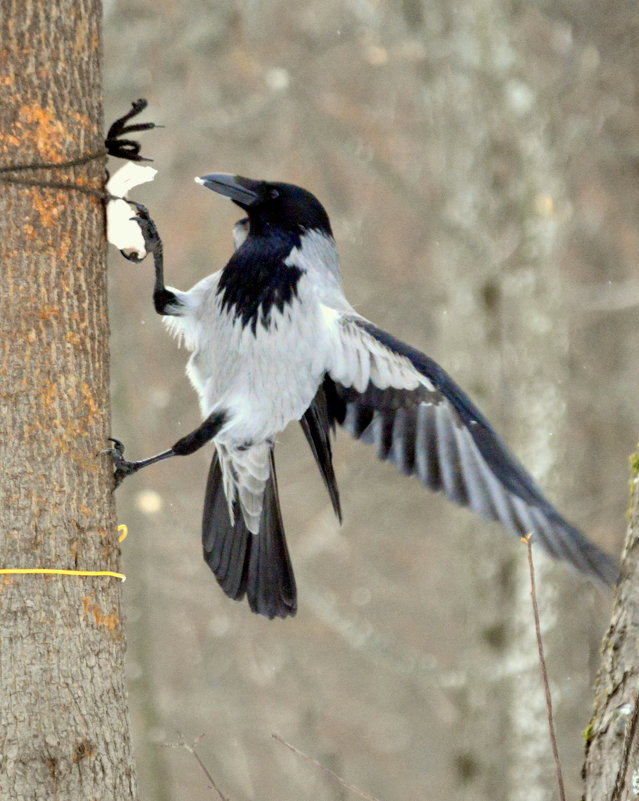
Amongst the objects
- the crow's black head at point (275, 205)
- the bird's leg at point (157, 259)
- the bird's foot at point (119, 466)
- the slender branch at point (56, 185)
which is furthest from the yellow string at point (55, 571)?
the crow's black head at point (275, 205)

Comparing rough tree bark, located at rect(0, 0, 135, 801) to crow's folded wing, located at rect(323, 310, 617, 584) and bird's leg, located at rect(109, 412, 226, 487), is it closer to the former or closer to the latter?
bird's leg, located at rect(109, 412, 226, 487)

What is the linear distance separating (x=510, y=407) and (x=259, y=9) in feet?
11.9

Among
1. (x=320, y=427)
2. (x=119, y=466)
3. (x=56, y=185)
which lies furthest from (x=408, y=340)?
(x=56, y=185)

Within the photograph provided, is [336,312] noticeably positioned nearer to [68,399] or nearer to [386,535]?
[68,399]

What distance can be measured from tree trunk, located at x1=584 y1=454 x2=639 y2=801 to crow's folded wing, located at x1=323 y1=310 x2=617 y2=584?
2.08 ft

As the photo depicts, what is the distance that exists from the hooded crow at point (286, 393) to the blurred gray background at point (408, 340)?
0.69 meters

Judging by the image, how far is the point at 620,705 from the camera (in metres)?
2.52

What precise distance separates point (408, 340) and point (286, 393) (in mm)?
6392

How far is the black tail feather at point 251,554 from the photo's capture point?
3.90 m

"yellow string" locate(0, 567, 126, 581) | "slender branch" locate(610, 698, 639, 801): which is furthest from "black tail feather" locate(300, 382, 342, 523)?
"slender branch" locate(610, 698, 639, 801)

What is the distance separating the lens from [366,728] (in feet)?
45.2

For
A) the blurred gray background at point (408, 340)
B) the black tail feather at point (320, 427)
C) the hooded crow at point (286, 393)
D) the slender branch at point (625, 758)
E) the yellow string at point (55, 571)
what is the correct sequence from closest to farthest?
the slender branch at point (625, 758)
the yellow string at point (55, 571)
the hooded crow at point (286, 393)
the black tail feather at point (320, 427)
the blurred gray background at point (408, 340)

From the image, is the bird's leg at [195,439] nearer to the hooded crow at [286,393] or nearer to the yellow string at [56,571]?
the hooded crow at [286,393]

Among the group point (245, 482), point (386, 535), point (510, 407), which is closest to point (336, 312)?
point (245, 482)
